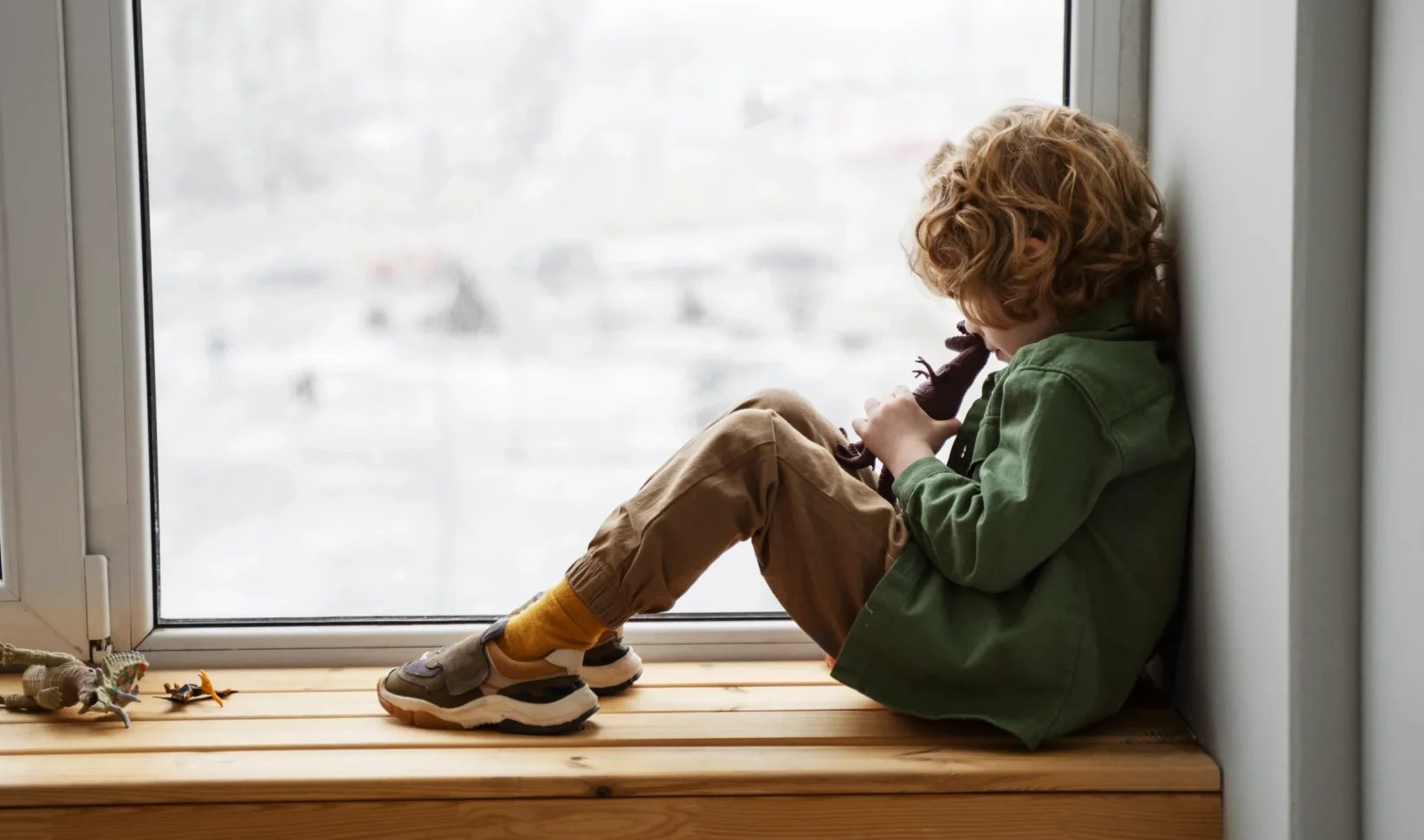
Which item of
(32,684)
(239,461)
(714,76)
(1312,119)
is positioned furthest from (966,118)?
(32,684)

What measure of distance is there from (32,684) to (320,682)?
30 centimetres

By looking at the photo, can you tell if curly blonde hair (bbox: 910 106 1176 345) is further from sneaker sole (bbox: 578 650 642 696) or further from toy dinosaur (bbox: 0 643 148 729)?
toy dinosaur (bbox: 0 643 148 729)

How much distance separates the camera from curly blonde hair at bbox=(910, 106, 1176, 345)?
1.18m

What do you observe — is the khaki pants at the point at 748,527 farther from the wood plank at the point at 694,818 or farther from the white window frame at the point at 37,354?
the white window frame at the point at 37,354

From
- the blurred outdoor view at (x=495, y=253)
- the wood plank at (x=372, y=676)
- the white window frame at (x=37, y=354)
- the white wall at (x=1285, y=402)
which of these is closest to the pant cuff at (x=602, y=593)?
the wood plank at (x=372, y=676)

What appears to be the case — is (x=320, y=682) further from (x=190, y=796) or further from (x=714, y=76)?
(x=714, y=76)

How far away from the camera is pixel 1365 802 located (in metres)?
0.96

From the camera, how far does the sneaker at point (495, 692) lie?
120cm

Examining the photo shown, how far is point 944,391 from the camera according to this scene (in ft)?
4.35

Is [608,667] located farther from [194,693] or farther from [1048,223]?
[1048,223]

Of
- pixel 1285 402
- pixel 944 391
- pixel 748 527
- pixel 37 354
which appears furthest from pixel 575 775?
pixel 37 354

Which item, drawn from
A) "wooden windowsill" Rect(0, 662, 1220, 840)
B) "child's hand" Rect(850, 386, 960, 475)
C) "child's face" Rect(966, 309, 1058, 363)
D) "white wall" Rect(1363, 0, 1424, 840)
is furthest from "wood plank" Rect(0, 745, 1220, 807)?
"child's face" Rect(966, 309, 1058, 363)

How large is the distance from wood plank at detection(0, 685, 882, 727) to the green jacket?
14 centimetres

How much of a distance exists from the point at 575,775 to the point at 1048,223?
2.36ft
